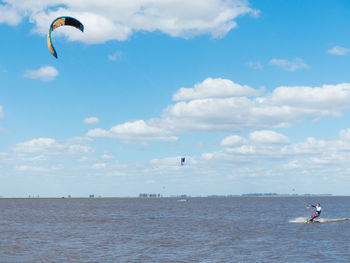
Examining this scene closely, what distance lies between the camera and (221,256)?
2781cm

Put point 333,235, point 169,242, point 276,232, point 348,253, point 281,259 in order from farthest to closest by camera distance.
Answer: point 276,232 → point 333,235 → point 169,242 → point 348,253 → point 281,259

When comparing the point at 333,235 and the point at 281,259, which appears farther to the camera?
the point at 333,235

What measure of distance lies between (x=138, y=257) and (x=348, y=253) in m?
15.2

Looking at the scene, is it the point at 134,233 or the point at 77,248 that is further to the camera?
the point at 134,233

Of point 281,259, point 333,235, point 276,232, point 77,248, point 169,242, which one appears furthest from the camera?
point 276,232

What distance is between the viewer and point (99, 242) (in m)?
35.2

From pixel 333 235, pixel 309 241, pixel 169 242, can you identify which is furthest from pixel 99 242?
pixel 333 235

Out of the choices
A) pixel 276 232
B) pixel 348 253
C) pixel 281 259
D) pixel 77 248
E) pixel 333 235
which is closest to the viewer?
pixel 281 259

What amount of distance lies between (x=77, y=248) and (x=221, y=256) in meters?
11.7

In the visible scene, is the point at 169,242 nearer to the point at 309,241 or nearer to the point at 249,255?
the point at 249,255

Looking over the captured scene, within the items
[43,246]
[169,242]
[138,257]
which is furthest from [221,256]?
[43,246]

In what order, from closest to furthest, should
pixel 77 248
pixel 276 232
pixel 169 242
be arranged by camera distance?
1. pixel 77 248
2. pixel 169 242
3. pixel 276 232

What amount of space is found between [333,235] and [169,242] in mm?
17016

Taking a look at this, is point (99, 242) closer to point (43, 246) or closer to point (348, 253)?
point (43, 246)
